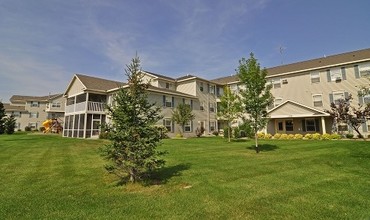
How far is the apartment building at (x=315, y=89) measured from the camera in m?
27.3

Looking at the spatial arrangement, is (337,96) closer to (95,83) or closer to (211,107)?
(211,107)

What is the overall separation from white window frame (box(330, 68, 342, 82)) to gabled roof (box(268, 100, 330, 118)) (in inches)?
212

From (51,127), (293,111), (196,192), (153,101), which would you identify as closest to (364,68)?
(293,111)

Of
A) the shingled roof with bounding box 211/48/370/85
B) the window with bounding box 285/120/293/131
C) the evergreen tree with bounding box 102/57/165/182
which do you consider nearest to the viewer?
the evergreen tree with bounding box 102/57/165/182

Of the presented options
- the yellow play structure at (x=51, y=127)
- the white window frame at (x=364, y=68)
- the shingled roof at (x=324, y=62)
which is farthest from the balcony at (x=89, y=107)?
→ the white window frame at (x=364, y=68)

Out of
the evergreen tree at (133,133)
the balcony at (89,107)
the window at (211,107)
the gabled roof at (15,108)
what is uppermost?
the gabled roof at (15,108)

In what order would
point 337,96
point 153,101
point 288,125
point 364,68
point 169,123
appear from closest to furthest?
point 364,68 → point 337,96 → point 153,101 → point 169,123 → point 288,125

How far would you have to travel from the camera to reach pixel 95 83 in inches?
1318

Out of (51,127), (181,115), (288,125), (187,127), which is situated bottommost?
(187,127)

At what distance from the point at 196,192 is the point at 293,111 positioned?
26213 mm

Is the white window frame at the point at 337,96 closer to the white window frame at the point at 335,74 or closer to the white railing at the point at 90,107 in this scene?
the white window frame at the point at 335,74

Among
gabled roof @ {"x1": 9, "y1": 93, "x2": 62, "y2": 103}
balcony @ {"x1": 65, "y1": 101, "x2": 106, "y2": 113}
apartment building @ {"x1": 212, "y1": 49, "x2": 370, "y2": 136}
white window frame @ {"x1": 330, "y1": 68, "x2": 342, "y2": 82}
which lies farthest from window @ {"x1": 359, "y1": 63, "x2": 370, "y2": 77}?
gabled roof @ {"x1": 9, "y1": 93, "x2": 62, "y2": 103}

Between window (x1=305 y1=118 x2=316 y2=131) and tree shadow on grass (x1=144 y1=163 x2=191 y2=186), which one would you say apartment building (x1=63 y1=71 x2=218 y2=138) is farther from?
tree shadow on grass (x1=144 y1=163 x2=191 y2=186)

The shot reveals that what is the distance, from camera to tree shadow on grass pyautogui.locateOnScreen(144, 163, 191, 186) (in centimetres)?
896
